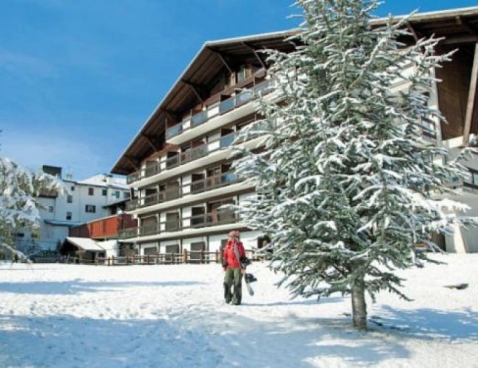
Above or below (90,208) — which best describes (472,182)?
below

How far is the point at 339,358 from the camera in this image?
732cm

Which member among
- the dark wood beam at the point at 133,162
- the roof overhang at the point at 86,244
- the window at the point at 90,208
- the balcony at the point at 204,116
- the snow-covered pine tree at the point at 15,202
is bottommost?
the snow-covered pine tree at the point at 15,202

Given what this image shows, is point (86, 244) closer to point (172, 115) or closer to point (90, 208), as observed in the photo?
point (90, 208)

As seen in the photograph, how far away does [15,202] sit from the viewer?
22.3 feet

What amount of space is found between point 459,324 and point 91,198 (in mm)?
61710

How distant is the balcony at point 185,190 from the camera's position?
34.1 m

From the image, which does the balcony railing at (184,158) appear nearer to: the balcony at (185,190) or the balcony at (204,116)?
the balcony at (204,116)

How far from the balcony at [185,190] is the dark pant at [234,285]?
60.3ft

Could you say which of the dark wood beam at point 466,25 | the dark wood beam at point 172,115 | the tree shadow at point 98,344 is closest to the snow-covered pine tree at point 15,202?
the tree shadow at point 98,344

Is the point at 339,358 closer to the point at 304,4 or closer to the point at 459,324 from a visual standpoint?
the point at 459,324

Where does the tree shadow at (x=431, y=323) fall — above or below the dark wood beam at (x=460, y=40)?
below

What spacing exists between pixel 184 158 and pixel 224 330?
1248 inches

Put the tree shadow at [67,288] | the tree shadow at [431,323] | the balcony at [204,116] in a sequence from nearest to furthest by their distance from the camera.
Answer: the tree shadow at [431,323] → the tree shadow at [67,288] → the balcony at [204,116]

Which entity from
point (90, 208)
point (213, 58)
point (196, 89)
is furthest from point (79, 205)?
point (213, 58)
